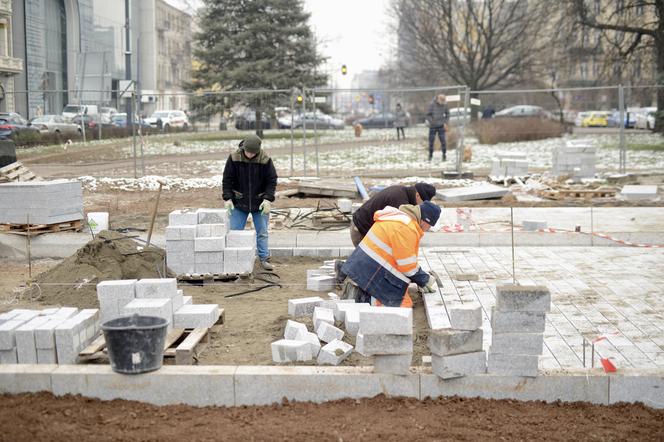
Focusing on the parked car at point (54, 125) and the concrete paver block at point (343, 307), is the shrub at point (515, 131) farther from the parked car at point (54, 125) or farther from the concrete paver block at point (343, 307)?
the concrete paver block at point (343, 307)

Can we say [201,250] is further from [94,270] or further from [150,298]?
[150,298]

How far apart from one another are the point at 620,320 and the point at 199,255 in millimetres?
4736

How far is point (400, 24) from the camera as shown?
4622 centimetres

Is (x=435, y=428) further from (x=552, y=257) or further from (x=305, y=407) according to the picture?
(x=552, y=257)

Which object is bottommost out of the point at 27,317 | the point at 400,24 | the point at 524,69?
the point at 27,317

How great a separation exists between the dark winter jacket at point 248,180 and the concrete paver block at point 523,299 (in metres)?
5.03

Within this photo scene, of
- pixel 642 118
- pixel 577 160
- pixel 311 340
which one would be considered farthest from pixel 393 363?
pixel 642 118

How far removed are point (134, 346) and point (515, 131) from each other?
27.6 m

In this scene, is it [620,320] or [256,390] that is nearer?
[256,390]

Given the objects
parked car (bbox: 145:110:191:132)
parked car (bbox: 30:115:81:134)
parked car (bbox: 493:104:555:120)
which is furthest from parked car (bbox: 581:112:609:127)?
parked car (bbox: 30:115:81:134)

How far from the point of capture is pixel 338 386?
5.57 meters

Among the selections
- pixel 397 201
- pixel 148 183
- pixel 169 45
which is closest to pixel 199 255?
pixel 397 201

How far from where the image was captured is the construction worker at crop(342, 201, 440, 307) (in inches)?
283

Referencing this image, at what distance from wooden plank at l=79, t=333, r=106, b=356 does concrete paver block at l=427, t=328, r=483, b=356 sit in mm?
2663
